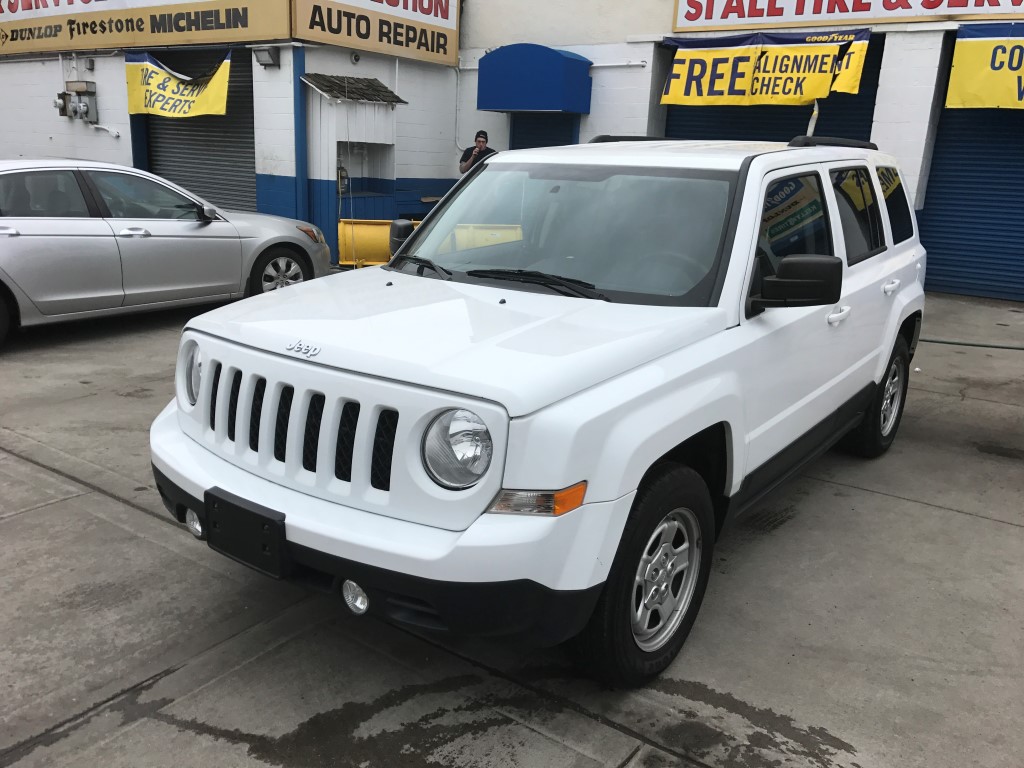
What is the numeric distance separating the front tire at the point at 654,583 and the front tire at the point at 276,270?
649 cm

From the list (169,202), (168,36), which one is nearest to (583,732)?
(169,202)

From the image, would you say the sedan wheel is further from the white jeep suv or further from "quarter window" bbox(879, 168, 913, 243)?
"quarter window" bbox(879, 168, 913, 243)

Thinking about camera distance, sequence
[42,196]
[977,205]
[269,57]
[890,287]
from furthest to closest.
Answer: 1. [269,57]
2. [977,205]
3. [42,196]
4. [890,287]

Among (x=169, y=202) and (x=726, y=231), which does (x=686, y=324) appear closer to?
(x=726, y=231)

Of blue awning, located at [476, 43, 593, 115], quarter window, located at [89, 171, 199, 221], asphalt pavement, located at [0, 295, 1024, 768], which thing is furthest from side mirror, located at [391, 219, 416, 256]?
blue awning, located at [476, 43, 593, 115]

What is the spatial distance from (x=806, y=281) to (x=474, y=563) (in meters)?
1.67

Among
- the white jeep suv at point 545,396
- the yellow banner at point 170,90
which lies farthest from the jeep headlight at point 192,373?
the yellow banner at point 170,90

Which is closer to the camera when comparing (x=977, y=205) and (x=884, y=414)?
(x=884, y=414)

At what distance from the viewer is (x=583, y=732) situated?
2777 millimetres

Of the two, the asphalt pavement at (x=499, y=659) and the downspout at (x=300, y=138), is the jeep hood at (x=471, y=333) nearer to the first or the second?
the asphalt pavement at (x=499, y=659)

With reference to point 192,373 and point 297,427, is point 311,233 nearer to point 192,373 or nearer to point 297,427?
point 192,373

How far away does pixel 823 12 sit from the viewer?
11.7 meters

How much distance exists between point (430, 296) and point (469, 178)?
1.26 metres

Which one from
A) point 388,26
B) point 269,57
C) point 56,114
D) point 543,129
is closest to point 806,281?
point 269,57
